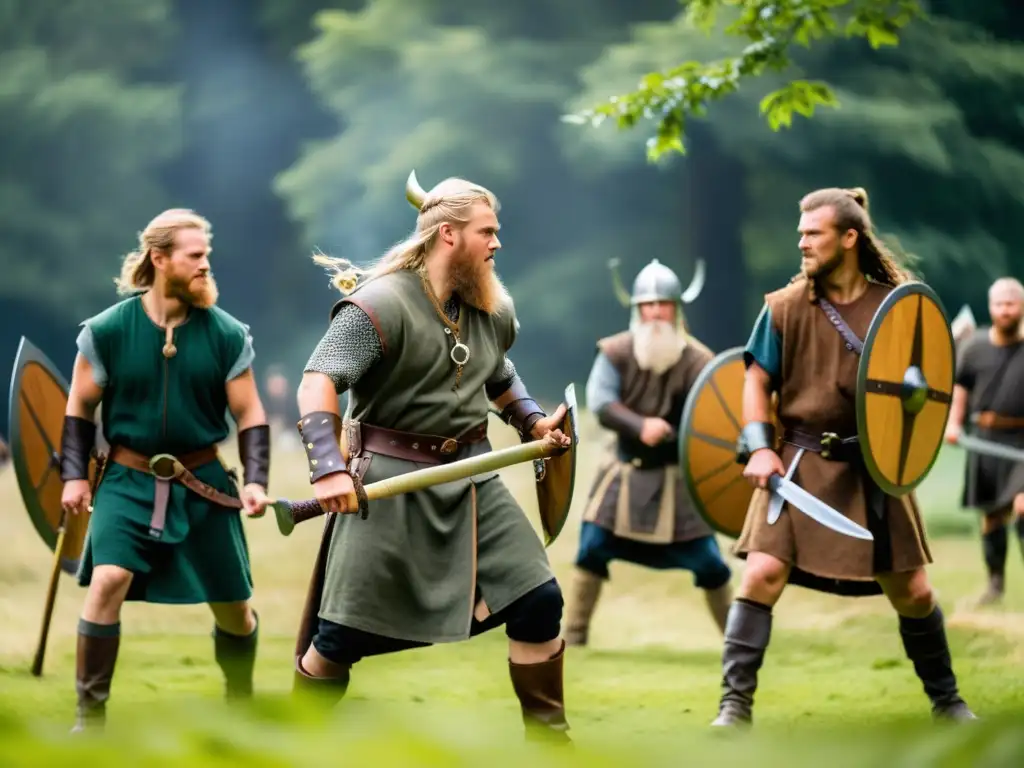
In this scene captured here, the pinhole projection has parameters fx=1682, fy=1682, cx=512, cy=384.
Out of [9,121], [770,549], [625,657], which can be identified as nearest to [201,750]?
[770,549]

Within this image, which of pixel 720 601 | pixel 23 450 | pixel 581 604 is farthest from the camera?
pixel 581 604

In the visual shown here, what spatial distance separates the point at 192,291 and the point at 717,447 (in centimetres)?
180

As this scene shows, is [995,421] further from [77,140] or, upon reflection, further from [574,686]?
[77,140]

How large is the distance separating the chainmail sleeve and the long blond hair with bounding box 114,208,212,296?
3.41ft

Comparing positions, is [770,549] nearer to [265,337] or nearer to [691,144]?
[691,144]

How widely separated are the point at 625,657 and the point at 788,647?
2.42 feet

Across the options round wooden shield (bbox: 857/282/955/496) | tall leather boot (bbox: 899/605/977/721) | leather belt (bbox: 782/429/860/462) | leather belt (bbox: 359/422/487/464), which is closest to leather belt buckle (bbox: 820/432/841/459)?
leather belt (bbox: 782/429/860/462)

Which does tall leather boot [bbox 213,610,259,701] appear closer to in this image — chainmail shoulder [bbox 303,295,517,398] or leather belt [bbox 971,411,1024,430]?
chainmail shoulder [bbox 303,295,517,398]

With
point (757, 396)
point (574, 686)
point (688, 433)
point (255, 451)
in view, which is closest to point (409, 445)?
point (255, 451)

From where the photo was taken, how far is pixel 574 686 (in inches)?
229

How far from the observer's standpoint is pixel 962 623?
7121mm

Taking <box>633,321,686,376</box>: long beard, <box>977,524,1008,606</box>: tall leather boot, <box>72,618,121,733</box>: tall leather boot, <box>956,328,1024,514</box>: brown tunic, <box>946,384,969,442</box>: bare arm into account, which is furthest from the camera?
<box>977,524,1008,606</box>: tall leather boot

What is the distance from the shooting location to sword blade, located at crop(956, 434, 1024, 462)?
7309 mm

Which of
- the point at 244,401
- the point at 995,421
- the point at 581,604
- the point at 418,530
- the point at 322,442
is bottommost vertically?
the point at 418,530
